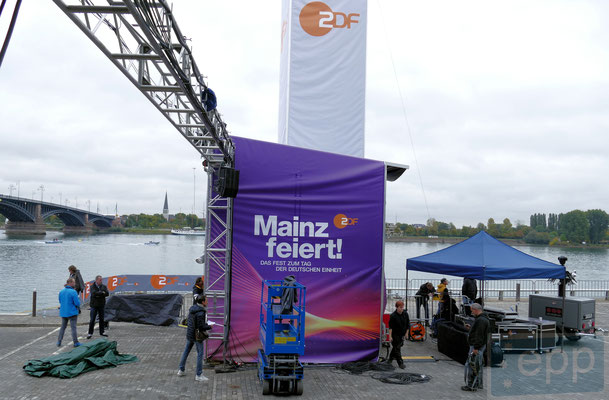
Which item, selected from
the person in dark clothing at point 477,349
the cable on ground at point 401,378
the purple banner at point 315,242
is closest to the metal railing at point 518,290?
the purple banner at point 315,242

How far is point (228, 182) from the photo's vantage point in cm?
970

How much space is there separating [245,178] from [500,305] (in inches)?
557

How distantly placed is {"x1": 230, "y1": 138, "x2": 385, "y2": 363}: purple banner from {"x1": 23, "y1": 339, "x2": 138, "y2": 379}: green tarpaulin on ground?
2.67 metres

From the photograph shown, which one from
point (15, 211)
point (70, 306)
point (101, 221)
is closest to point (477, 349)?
point (70, 306)

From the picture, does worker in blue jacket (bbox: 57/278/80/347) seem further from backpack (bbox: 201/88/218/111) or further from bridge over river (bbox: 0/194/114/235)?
bridge over river (bbox: 0/194/114/235)

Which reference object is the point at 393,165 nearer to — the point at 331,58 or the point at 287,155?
the point at 287,155

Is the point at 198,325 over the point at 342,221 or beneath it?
beneath

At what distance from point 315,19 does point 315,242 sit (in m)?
10.1

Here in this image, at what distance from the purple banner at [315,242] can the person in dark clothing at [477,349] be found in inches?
105

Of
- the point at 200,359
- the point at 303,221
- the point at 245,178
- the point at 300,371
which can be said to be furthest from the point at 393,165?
the point at 200,359

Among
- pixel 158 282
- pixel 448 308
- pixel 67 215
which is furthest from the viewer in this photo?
pixel 67 215

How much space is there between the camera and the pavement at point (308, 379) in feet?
27.1

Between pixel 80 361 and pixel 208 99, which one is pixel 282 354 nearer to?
pixel 80 361

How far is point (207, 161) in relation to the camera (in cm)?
1096
